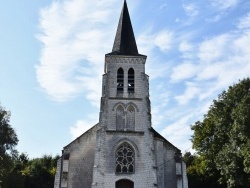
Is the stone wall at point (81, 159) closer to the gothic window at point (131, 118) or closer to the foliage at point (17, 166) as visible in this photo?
the gothic window at point (131, 118)

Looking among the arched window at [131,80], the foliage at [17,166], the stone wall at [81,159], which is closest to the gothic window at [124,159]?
the stone wall at [81,159]

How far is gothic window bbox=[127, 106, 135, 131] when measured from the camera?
27094mm

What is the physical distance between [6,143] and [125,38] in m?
A: 14.2

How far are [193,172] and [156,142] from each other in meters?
14.9

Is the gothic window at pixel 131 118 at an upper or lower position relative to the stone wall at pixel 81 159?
upper

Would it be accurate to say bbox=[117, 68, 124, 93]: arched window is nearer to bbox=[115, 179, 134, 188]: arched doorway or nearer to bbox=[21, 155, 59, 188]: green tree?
bbox=[115, 179, 134, 188]: arched doorway

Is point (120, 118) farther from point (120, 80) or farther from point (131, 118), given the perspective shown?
point (120, 80)

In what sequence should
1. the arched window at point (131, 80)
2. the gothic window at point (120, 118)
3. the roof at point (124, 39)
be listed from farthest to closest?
the roof at point (124, 39) < the arched window at point (131, 80) < the gothic window at point (120, 118)

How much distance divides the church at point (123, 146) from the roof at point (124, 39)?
11cm

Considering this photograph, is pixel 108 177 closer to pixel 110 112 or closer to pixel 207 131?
pixel 110 112

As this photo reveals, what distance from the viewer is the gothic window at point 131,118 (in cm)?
2709

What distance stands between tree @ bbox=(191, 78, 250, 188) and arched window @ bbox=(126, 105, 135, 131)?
26.7ft

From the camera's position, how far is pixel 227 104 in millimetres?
30344

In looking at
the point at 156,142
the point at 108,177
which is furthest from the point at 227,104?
the point at 108,177
